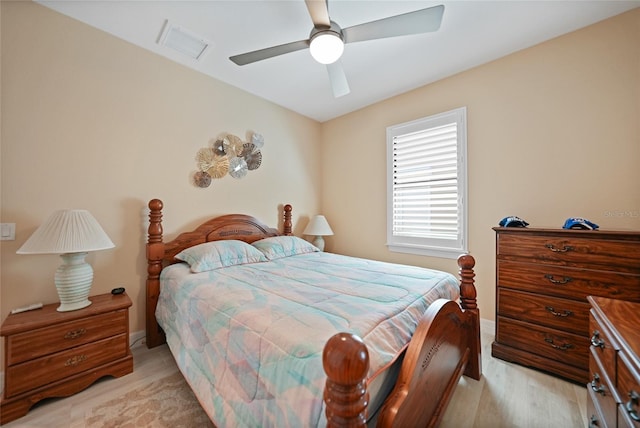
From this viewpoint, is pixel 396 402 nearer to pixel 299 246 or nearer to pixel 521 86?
pixel 299 246

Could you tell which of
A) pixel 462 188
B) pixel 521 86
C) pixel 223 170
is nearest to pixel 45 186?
pixel 223 170

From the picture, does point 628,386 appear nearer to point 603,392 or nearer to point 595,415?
point 603,392

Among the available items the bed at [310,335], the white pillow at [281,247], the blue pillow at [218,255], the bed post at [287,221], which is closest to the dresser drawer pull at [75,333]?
the bed at [310,335]

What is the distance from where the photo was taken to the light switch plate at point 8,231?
1655 millimetres

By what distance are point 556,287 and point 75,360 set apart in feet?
11.0

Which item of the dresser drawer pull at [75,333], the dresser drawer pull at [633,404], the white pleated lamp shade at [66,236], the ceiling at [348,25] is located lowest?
the dresser drawer pull at [75,333]

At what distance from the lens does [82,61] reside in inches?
77.2

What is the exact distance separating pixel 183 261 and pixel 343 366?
2148mm

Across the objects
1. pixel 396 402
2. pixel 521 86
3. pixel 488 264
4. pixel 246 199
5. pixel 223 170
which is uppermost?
pixel 521 86

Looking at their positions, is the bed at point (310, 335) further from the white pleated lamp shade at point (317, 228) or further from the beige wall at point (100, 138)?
the white pleated lamp shade at point (317, 228)

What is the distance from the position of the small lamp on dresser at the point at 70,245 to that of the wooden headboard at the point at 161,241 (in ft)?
1.57

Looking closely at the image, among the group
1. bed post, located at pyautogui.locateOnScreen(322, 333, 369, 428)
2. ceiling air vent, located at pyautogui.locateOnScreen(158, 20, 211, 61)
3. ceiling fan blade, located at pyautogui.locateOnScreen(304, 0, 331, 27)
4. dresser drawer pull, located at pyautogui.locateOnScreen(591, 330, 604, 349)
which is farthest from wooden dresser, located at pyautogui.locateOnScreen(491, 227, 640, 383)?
ceiling air vent, located at pyautogui.locateOnScreen(158, 20, 211, 61)

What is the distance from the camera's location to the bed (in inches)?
33.1

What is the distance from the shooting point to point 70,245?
154 centimetres
